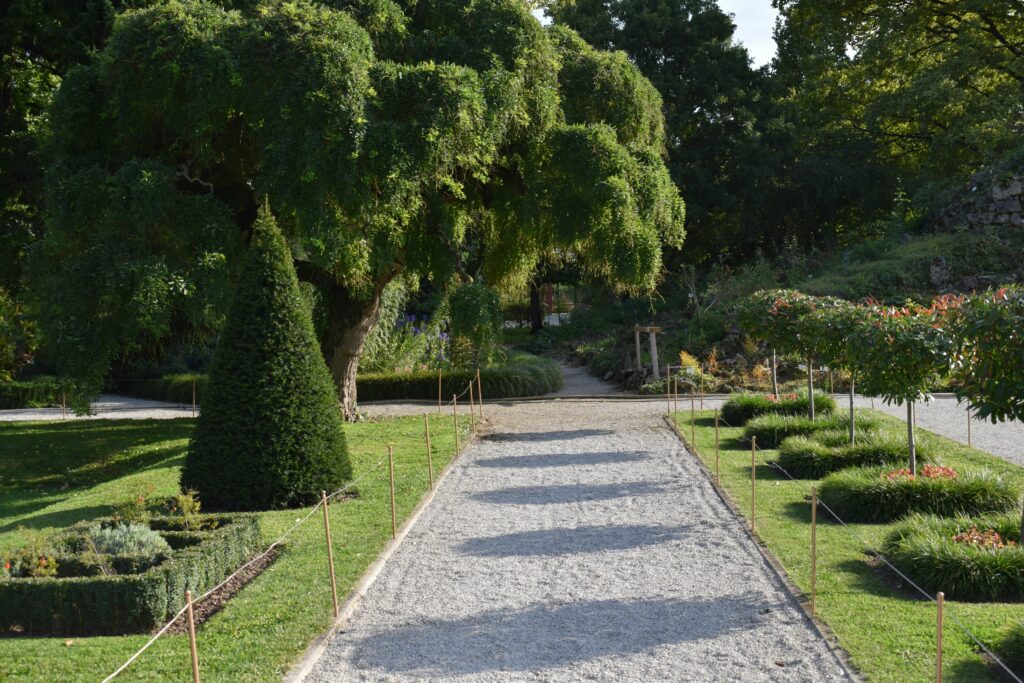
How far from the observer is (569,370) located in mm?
33156

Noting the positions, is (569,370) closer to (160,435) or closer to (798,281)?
(798,281)

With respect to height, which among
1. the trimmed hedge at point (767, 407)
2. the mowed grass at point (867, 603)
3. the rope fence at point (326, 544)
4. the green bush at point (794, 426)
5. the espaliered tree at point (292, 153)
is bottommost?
the mowed grass at point (867, 603)

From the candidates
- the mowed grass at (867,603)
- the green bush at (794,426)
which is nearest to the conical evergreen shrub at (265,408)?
the mowed grass at (867,603)

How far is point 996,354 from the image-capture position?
25.3 feet

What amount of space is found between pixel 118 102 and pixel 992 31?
93.8 ft

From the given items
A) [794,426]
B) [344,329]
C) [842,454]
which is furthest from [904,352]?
[344,329]

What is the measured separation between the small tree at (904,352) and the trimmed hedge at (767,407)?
265 inches

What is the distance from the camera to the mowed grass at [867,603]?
6445mm

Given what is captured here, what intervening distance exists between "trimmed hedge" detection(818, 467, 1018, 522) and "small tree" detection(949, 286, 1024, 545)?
247cm

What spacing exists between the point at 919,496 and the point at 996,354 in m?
3.32

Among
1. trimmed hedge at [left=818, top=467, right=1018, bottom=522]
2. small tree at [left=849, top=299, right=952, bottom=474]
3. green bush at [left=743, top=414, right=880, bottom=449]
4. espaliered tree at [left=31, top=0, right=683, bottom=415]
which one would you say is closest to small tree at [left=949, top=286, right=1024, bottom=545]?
small tree at [left=849, top=299, right=952, bottom=474]

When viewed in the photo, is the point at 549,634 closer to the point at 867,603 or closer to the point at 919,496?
the point at 867,603

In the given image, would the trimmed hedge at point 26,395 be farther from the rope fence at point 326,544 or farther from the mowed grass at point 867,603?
the mowed grass at point 867,603

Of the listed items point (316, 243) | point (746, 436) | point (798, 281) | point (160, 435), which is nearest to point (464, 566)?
point (316, 243)
